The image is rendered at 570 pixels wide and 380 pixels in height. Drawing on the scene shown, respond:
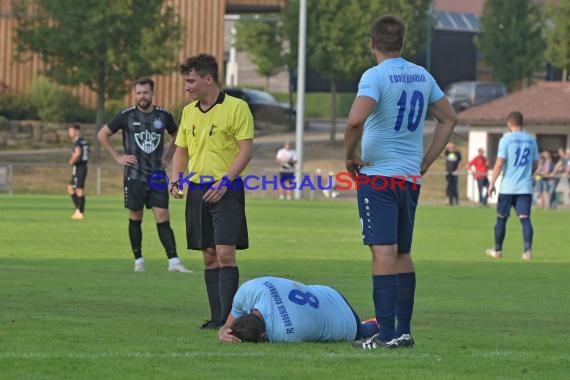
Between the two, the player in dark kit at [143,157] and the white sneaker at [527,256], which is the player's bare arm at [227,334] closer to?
the player in dark kit at [143,157]

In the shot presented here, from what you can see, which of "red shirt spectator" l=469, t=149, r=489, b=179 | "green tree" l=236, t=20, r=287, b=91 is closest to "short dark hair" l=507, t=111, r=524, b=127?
"red shirt spectator" l=469, t=149, r=489, b=179

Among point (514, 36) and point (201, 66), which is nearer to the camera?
point (201, 66)

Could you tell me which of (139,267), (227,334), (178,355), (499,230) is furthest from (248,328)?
(499,230)

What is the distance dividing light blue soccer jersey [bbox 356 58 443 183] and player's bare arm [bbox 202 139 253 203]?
1.41 meters

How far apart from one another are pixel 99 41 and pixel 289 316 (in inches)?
1677

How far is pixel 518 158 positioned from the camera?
19859 millimetres

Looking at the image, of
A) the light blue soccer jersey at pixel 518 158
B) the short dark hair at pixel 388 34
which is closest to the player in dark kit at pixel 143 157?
the light blue soccer jersey at pixel 518 158

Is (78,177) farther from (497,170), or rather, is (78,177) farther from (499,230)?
(497,170)

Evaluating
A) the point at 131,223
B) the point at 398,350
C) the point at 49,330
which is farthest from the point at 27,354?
the point at 131,223

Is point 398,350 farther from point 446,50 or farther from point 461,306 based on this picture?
point 446,50

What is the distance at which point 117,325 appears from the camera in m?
10.4

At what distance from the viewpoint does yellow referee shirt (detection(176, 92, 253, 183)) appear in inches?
418

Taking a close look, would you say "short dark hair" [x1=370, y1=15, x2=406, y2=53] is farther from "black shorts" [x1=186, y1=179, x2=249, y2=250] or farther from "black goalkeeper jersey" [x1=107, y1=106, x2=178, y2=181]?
"black goalkeeper jersey" [x1=107, y1=106, x2=178, y2=181]

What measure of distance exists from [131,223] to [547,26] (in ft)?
182
